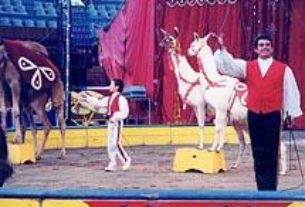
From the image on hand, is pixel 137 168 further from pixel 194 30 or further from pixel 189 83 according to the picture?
pixel 194 30

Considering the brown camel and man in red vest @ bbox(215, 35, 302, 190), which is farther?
the brown camel

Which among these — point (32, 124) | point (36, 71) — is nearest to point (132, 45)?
point (32, 124)

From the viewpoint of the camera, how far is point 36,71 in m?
14.5

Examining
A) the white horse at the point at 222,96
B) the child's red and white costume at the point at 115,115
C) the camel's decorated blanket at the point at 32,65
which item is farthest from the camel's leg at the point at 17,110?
the white horse at the point at 222,96

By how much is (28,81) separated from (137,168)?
2.32 meters

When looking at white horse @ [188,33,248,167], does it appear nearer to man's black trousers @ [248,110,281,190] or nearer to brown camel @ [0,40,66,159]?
brown camel @ [0,40,66,159]

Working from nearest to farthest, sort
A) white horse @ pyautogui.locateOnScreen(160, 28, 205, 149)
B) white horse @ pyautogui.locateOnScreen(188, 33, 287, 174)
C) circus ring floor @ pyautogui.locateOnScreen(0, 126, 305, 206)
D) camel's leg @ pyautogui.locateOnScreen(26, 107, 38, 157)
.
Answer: circus ring floor @ pyautogui.locateOnScreen(0, 126, 305, 206)
white horse @ pyautogui.locateOnScreen(188, 33, 287, 174)
white horse @ pyautogui.locateOnScreen(160, 28, 205, 149)
camel's leg @ pyautogui.locateOnScreen(26, 107, 38, 157)

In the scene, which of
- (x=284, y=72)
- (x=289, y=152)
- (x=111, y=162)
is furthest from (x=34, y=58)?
(x=284, y=72)

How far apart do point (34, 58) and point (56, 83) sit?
649 mm

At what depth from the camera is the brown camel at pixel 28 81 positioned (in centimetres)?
1428

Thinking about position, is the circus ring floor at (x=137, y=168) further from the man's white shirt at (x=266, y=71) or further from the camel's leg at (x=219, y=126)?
the man's white shirt at (x=266, y=71)

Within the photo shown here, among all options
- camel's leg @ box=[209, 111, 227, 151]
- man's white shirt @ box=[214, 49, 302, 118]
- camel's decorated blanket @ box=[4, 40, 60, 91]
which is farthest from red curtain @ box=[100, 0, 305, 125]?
man's white shirt @ box=[214, 49, 302, 118]

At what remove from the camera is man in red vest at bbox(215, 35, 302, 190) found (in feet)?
28.7

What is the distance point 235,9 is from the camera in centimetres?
2206
